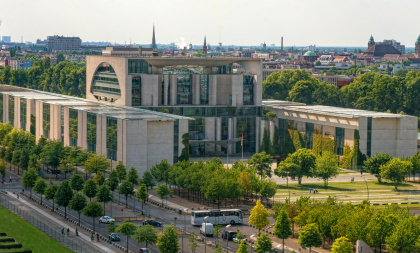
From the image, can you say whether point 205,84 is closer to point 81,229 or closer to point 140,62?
point 140,62

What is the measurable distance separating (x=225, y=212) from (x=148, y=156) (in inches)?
1349

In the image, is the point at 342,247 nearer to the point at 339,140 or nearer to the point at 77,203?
the point at 77,203

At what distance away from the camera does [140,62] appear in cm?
16500

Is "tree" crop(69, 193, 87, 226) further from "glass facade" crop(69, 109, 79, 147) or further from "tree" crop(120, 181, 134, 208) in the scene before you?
"glass facade" crop(69, 109, 79, 147)

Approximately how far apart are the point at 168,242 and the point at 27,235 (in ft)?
58.9

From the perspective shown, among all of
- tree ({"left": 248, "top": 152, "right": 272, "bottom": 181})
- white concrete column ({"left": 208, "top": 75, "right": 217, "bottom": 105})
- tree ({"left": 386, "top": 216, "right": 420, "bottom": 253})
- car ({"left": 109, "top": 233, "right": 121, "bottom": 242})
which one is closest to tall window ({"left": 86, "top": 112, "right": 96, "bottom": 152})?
tree ({"left": 248, "top": 152, "right": 272, "bottom": 181})

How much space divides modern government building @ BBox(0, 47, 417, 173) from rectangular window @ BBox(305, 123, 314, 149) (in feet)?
0.64

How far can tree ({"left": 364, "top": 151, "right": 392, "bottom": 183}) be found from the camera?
135250mm

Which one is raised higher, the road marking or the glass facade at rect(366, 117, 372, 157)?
the glass facade at rect(366, 117, 372, 157)

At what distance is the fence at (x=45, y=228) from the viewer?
88.2 meters

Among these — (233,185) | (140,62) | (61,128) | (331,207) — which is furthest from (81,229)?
(140,62)

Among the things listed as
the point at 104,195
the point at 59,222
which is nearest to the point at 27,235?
the point at 59,222

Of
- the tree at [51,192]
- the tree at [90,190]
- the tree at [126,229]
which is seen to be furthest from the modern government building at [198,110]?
the tree at [126,229]

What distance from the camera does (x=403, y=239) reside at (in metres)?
81.1
